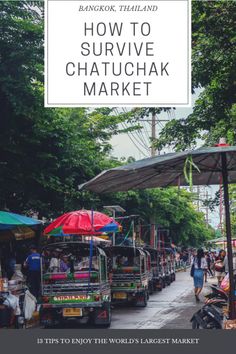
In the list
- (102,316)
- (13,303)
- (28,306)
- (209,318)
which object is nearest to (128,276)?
(102,316)

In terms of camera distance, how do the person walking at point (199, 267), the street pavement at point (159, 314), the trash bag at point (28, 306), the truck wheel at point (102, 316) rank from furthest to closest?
1. the person walking at point (199, 267)
2. the street pavement at point (159, 314)
3. the truck wheel at point (102, 316)
4. the trash bag at point (28, 306)

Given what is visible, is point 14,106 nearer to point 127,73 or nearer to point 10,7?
point 10,7

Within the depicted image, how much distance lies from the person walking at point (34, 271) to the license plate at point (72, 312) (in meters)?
2.92

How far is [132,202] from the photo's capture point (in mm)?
24641

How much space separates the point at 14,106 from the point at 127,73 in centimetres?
609

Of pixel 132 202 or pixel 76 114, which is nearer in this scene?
pixel 76 114

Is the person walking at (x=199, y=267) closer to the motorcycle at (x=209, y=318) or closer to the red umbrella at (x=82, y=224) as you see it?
the red umbrella at (x=82, y=224)

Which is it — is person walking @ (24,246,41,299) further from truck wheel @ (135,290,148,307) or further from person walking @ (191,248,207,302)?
person walking @ (191,248,207,302)

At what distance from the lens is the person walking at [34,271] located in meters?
13.9

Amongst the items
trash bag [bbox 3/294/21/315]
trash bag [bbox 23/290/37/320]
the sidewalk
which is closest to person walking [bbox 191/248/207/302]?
the sidewalk

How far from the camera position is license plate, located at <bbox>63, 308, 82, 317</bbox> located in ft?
36.4

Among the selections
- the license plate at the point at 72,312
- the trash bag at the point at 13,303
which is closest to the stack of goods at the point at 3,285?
the trash bag at the point at 13,303

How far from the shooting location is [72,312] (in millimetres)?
11125

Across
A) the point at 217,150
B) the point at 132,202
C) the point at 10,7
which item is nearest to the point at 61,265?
the point at 10,7
